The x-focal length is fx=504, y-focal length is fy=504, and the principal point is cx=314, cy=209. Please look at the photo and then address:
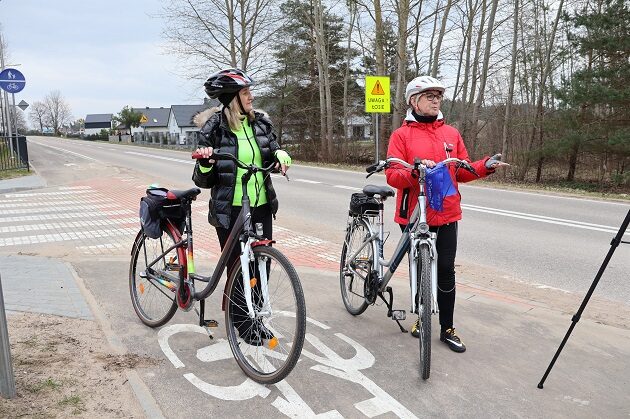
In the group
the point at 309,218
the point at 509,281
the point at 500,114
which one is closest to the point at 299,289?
the point at 509,281

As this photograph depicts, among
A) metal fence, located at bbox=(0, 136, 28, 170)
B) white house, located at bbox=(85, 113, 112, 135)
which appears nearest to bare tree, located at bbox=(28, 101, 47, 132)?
white house, located at bbox=(85, 113, 112, 135)

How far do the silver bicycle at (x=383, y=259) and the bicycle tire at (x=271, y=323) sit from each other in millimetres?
867

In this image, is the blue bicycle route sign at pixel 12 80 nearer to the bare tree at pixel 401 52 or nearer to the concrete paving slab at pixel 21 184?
the concrete paving slab at pixel 21 184

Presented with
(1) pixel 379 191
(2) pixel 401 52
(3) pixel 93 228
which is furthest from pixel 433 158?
(2) pixel 401 52

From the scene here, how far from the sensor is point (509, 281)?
589cm

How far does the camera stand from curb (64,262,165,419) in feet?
9.52

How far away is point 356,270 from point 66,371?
233cm

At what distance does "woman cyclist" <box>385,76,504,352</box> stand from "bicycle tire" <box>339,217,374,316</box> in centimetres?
55

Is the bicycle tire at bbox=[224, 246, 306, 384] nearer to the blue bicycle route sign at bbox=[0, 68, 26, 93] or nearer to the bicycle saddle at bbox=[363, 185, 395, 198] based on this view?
the bicycle saddle at bbox=[363, 185, 395, 198]

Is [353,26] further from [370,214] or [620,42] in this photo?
[370,214]

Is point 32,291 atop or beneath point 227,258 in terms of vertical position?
beneath

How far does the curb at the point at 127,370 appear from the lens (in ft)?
9.52

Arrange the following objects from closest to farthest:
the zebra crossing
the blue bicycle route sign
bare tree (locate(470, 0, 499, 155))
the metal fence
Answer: the zebra crossing
the blue bicycle route sign
bare tree (locate(470, 0, 499, 155))
the metal fence

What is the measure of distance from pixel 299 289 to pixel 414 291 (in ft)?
3.17
